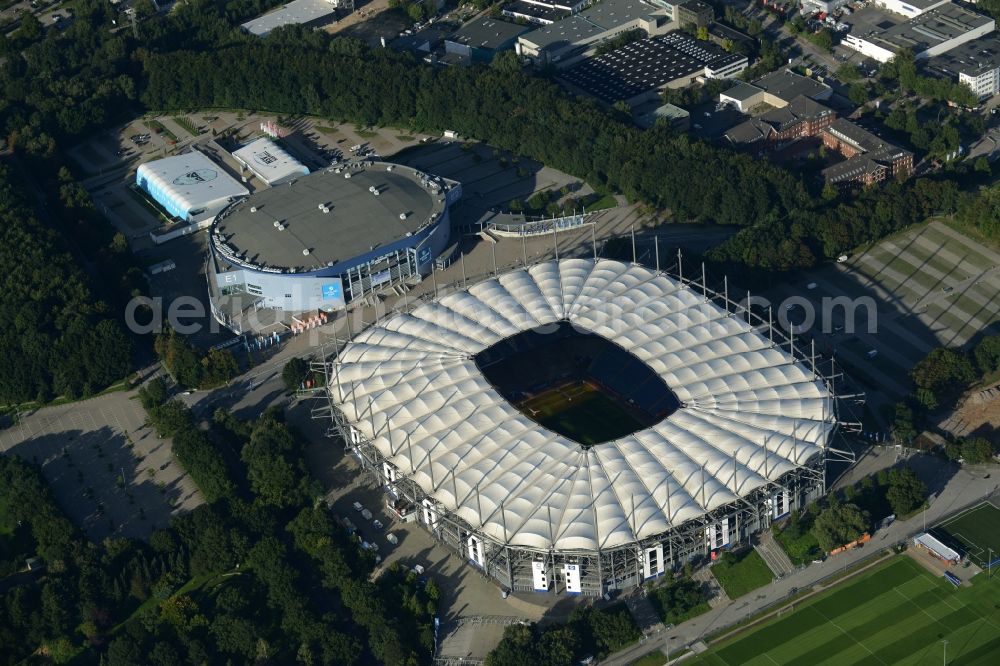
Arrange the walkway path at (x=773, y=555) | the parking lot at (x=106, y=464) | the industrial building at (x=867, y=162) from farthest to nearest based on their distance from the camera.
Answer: the industrial building at (x=867, y=162)
the parking lot at (x=106, y=464)
the walkway path at (x=773, y=555)

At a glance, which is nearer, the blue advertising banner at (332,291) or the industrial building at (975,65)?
the blue advertising banner at (332,291)

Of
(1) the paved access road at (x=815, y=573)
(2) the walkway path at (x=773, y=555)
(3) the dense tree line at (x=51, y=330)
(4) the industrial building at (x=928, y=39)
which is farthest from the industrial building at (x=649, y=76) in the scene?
(2) the walkway path at (x=773, y=555)

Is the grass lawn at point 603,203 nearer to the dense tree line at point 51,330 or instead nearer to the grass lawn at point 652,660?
the dense tree line at point 51,330

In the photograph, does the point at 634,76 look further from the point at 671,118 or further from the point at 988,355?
the point at 988,355

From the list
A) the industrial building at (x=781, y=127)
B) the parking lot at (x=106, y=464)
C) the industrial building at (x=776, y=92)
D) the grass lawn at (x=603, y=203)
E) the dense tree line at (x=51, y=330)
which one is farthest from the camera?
the industrial building at (x=776, y=92)

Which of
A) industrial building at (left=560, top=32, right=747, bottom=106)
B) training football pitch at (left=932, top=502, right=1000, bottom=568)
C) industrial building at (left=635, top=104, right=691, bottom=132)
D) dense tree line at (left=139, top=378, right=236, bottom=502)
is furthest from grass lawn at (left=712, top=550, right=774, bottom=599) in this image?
industrial building at (left=560, top=32, right=747, bottom=106)

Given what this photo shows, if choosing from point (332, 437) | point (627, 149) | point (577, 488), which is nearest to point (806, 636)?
point (577, 488)

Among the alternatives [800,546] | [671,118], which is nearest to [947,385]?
[800,546]
